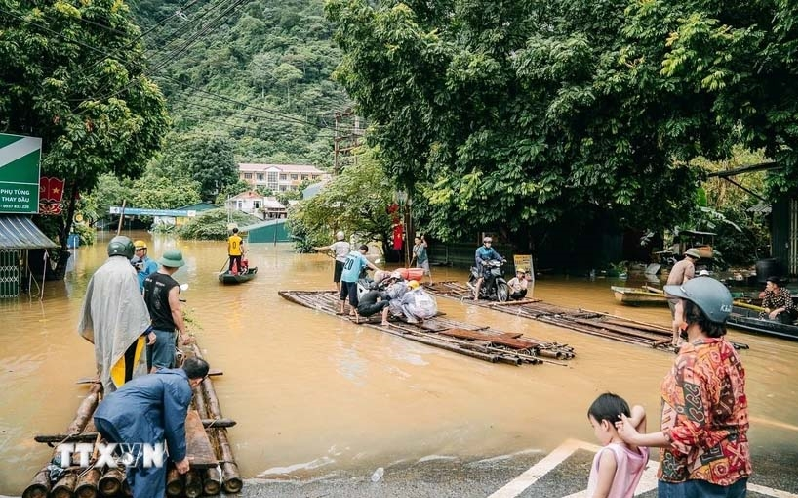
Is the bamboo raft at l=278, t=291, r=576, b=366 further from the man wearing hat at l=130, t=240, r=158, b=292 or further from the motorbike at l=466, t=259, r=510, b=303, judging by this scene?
the man wearing hat at l=130, t=240, r=158, b=292

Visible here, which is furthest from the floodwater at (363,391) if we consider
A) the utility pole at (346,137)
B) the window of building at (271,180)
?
the window of building at (271,180)

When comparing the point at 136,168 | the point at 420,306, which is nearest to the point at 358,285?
the point at 420,306

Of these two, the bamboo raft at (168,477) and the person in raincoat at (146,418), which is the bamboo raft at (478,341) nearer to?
the bamboo raft at (168,477)

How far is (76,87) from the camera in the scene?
16.8m

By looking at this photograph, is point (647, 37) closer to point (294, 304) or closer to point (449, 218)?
point (449, 218)

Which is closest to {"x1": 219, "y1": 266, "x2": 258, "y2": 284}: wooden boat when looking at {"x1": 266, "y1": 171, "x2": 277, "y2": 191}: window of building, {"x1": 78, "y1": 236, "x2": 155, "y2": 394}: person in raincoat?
{"x1": 78, "y1": 236, "x2": 155, "y2": 394}: person in raincoat

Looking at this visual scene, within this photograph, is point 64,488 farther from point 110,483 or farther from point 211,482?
point 211,482

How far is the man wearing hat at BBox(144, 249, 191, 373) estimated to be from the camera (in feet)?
21.0

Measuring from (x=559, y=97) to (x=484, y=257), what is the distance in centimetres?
501

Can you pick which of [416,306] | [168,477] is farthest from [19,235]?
[168,477]

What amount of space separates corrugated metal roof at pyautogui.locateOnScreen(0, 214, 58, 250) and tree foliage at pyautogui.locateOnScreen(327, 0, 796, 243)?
418 inches

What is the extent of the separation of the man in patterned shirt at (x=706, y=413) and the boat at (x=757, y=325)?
341 inches

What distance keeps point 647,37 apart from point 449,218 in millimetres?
8166

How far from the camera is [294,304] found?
15.0 meters
